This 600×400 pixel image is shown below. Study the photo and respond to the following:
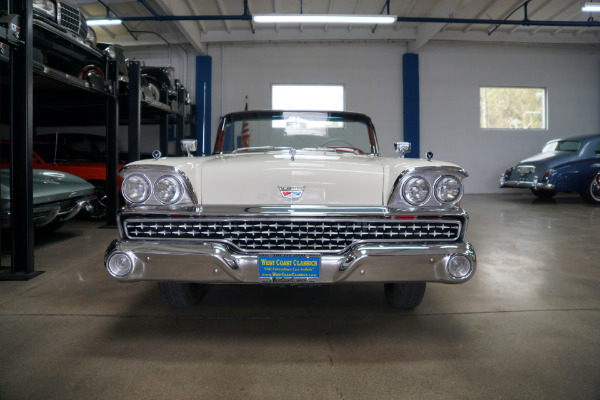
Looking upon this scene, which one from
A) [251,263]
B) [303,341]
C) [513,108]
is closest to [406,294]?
[303,341]

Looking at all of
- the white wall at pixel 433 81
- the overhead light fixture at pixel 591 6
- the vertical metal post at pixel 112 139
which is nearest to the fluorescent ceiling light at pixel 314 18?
the white wall at pixel 433 81

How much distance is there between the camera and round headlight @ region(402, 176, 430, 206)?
1.94 m

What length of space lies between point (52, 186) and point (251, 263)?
12.2 feet

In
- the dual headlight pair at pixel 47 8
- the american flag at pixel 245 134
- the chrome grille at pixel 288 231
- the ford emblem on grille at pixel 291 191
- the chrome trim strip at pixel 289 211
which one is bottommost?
the chrome grille at pixel 288 231

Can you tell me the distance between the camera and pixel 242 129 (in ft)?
10.3

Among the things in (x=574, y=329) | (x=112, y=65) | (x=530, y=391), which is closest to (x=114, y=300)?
(x=530, y=391)

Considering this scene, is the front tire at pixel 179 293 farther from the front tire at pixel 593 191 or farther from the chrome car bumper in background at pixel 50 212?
the front tire at pixel 593 191

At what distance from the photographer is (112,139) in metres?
5.42

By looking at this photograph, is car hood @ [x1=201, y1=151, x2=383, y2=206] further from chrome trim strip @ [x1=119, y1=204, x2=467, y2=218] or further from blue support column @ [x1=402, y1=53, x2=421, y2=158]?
blue support column @ [x1=402, y1=53, x2=421, y2=158]

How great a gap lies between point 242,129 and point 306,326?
1.61 m

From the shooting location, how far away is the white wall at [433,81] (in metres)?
11.6

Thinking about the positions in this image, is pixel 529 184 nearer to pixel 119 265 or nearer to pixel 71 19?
pixel 71 19

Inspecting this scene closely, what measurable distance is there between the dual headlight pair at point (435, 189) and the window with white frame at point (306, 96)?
10.00 meters

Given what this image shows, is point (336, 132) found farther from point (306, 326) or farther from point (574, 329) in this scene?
point (574, 329)
